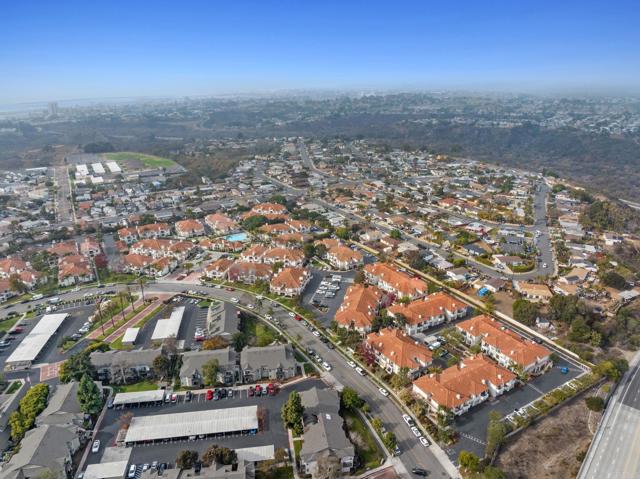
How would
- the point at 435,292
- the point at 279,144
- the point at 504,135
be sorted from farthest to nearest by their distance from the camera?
the point at 504,135 → the point at 279,144 → the point at 435,292

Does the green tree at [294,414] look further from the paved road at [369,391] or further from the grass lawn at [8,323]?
the grass lawn at [8,323]

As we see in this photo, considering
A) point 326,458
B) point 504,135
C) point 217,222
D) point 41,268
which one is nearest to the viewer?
point 326,458

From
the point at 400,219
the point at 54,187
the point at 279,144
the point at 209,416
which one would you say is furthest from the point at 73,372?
the point at 279,144

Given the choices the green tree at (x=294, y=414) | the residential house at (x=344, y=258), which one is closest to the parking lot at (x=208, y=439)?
the green tree at (x=294, y=414)

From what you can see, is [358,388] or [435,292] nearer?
[358,388]

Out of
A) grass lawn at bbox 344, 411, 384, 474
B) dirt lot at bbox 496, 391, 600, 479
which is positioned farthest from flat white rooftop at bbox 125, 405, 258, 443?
dirt lot at bbox 496, 391, 600, 479

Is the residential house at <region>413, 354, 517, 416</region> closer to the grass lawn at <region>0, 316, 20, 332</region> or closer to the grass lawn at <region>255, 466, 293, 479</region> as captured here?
the grass lawn at <region>255, 466, 293, 479</region>

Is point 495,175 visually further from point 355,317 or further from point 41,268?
point 41,268
